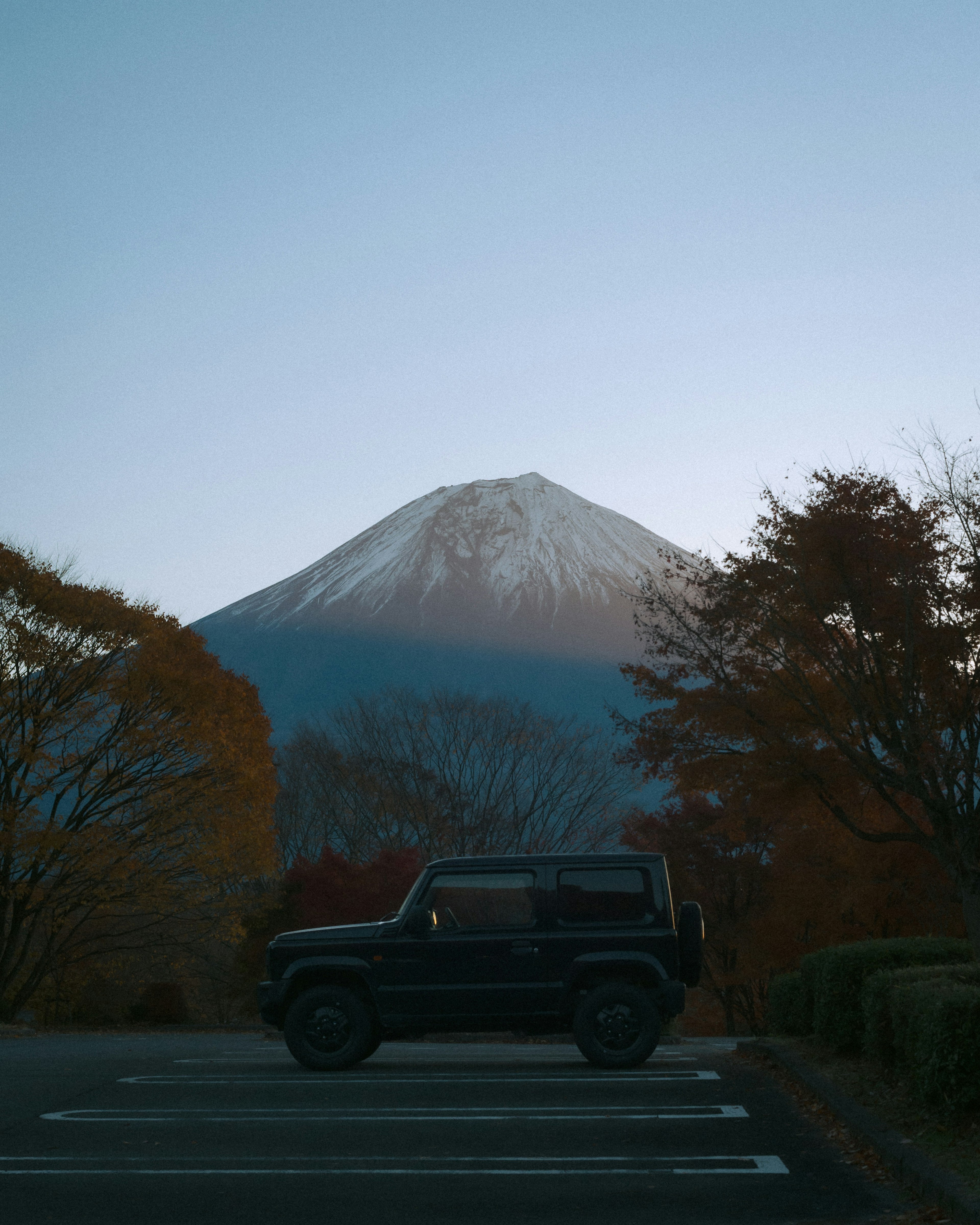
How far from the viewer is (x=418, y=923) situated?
1141 cm

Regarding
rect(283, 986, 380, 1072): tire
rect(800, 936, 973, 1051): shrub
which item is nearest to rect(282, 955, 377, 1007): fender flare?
rect(283, 986, 380, 1072): tire

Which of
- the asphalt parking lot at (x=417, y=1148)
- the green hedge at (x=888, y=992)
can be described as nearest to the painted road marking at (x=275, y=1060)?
the asphalt parking lot at (x=417, y=1148)

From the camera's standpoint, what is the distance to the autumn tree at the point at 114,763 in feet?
82.5

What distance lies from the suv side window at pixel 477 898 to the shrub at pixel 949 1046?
4322 millimetres

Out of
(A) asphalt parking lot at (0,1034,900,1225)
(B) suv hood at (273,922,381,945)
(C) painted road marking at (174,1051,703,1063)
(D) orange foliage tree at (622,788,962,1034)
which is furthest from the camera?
(D) orange foliage tree at (622,788,962,1034)

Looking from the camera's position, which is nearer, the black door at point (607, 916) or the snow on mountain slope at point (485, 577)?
the black door at point (607, 916)

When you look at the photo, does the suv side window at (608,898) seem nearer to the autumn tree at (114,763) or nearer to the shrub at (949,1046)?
the shrub at (949,1046)

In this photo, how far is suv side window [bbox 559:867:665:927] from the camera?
37.5 feet

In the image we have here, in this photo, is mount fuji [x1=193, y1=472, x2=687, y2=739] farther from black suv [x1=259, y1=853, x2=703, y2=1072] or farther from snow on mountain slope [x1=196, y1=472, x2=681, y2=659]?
black suv [x1=259, y1=853, x2=703, y2=1072]

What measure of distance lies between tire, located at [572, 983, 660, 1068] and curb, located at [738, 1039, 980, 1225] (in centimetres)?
158

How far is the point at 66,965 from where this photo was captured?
30.6 meters

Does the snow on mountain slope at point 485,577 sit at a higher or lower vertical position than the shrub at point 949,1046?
higher

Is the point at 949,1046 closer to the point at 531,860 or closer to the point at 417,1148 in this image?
the point at 417,1148

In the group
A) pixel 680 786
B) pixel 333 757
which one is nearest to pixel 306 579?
pixel 333 757
